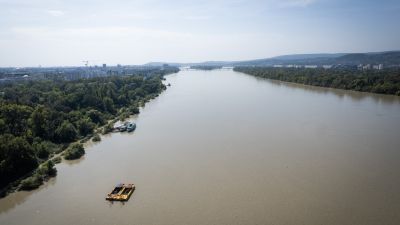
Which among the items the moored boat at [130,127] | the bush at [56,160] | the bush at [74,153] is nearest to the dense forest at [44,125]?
the bush at [74,153]

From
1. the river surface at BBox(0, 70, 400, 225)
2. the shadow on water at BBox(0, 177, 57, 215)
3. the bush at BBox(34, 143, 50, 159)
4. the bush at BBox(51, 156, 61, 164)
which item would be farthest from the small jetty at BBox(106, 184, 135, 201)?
the bush at BBox(34, 143, 50, 159)

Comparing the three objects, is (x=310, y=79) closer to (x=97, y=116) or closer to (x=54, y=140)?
(x=97, y=116)

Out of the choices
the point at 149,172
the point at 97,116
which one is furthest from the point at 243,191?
the point at 97,116

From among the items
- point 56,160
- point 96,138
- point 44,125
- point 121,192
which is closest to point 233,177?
point 121,192

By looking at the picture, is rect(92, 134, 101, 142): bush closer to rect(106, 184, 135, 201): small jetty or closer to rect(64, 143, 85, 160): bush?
rect(64, 143, 85, 160): bush

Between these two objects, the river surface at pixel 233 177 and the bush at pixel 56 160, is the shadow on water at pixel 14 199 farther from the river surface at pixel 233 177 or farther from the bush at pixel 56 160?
the bush at pixel 56 160
